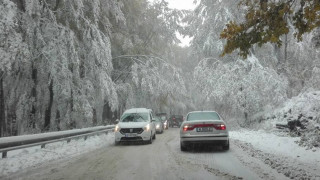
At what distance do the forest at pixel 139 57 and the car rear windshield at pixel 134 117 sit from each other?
1869 millimetres

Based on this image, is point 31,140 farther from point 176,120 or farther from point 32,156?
point 176,120

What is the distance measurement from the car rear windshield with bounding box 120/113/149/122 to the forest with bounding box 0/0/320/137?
6.13 ft

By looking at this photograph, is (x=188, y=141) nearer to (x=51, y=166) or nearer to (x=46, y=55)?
(x=51, y=166)

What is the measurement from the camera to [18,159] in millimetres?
9891

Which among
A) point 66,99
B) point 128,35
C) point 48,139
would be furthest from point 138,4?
point 48,139

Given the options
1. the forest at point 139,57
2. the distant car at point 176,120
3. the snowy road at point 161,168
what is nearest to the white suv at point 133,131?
the forest at point 139,57

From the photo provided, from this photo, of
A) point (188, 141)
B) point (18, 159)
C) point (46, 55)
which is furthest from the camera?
point (46, 55)

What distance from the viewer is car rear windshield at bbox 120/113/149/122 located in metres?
16.7

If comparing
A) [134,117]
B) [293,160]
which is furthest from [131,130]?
Result: [293,160]

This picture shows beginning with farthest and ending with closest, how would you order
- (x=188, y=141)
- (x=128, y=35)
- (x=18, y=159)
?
(x=128, y=35), (x=188, y=141), (x=18, y=159)

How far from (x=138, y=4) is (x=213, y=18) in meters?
6.65

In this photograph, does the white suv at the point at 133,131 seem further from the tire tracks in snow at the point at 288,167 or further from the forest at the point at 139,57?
the tire tracks in snow at the point at 288,167

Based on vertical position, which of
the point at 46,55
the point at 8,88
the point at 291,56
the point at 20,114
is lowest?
the point at 20,114

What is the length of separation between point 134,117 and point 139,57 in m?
11.0
